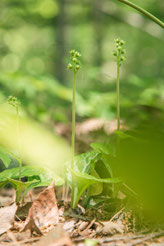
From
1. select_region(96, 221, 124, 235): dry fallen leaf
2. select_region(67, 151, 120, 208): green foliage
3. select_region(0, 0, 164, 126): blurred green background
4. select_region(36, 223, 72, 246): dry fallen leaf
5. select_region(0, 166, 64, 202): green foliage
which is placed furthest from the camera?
select_region(0, 0, 164, 126): blurred green background

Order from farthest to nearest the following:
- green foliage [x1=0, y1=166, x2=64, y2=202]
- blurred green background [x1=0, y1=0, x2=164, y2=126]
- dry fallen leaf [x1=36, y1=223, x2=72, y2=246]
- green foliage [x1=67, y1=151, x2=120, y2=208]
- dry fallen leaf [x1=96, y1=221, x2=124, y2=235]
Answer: blurred green background [x1=0, y1=0, x2=164, y2=126] → green foliage [x1=0, y1=166, x2=64, y2=202] → green foliage [x1=67, y1=151, x2=120, y2=208] → dry fallen leaf [x1=96, y1=221, x2=124, y2=235] → dry fallen leaf [x1=36, y1=223, x2=72, y2=246]

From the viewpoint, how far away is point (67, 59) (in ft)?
11.4

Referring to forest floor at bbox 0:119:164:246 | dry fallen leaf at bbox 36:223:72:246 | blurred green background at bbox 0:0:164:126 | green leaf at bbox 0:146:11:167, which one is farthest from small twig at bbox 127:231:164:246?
blurred green background at bbox 0:0:164:126

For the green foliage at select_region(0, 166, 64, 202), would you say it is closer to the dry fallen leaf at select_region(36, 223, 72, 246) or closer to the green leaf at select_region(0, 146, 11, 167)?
the green leaf at select_region(0, 146, 11, 167)

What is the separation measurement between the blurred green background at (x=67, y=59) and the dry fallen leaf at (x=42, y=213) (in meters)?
0.76

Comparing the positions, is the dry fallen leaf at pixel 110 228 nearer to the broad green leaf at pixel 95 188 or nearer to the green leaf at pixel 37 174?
the broad green leaf at pixel 95 188

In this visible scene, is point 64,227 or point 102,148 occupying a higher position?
point 102,148

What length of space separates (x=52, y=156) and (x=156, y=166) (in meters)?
1.09

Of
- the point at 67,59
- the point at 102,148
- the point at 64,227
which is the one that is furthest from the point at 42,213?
the point at 67,59

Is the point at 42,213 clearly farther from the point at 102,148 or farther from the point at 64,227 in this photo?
the point at 102,148

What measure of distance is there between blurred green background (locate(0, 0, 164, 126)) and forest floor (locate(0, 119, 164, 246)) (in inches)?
27.7

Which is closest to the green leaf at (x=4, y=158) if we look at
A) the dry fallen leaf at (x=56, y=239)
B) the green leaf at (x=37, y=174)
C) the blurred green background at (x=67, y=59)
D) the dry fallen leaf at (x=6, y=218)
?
the green leaf at (x=37, y=174)

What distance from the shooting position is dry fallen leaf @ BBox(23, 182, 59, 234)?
35.1 inches

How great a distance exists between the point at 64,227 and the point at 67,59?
282 centimetres
